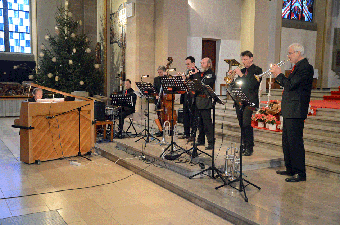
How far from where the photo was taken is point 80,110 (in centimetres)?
611

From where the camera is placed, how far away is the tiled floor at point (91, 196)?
3.57 m

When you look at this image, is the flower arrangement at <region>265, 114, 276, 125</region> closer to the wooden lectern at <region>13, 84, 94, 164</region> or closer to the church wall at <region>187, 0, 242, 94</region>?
the wooden lectern at <region>13, 84, 94, 164</region>

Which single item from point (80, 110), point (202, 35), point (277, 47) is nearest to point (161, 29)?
point (202, 35)

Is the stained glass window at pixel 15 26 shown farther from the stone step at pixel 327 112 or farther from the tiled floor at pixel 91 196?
the stone step at pixel 327 112

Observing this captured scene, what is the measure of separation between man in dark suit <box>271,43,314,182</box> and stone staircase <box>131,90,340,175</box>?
0.81 metres

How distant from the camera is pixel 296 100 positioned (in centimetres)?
433

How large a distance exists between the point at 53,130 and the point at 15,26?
10.9 meters

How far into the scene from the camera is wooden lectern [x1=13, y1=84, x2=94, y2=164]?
5.57 meters

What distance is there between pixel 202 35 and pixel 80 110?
24.0ft

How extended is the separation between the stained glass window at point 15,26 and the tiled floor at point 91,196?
406 inches

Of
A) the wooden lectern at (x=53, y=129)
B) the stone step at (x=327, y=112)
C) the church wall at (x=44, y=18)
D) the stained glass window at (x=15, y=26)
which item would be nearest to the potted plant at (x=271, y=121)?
the stone step at (x=327, y=112)

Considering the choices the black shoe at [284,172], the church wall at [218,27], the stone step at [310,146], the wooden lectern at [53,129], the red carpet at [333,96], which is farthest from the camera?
the church wall at [218,27]

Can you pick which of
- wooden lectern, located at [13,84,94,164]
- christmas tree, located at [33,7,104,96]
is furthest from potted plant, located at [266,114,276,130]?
christmas tree, located at [33,7,104,96]

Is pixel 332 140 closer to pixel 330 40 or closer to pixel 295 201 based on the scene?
pixel 295 201
